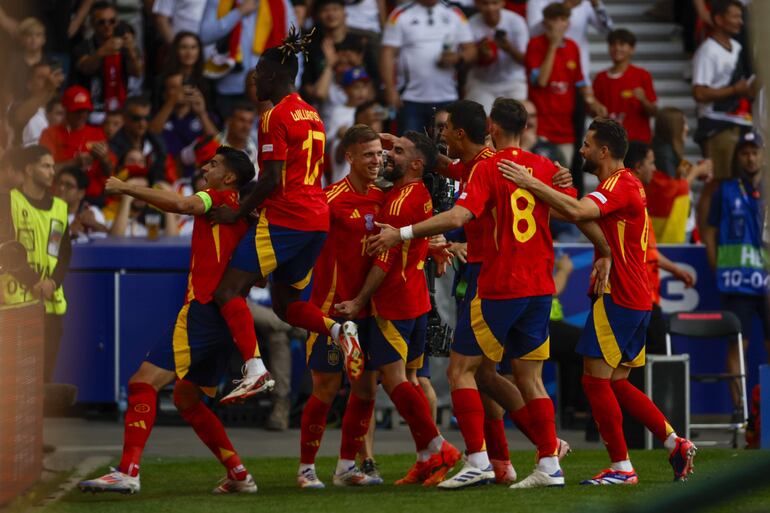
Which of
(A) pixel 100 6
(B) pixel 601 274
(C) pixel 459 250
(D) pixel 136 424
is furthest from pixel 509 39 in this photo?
(D) pixel 136 424

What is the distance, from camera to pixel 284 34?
16016 mm

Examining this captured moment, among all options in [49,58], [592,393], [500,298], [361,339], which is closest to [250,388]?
[361,339]

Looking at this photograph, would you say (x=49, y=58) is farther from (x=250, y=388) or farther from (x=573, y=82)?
(x=250, y=388)

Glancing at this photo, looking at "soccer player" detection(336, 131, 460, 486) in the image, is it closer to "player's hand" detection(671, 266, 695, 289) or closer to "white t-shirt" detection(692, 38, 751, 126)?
"player's hand" detection(671, 266, 695, 289)

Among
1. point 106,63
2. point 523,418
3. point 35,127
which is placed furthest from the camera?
point 106,63

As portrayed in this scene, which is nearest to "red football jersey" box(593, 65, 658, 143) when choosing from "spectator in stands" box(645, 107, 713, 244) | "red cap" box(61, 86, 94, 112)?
"spectator in stands" box(645, 107, 713, 244)

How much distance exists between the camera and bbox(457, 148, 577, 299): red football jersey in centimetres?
800

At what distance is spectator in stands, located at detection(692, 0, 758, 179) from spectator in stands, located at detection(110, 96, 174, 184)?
5.76 meters

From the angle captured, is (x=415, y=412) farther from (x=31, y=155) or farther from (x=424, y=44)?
(x=424, y=44)

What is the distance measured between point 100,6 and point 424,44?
3.69 metres

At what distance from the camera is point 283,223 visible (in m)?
8.40

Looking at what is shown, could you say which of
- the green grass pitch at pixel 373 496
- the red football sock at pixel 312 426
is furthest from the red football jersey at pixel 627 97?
the red football sock at pixel 312 426

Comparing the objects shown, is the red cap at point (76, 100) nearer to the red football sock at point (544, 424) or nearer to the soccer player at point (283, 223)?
the soccer player at point (283, 223)

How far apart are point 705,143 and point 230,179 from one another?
855 centimetres
